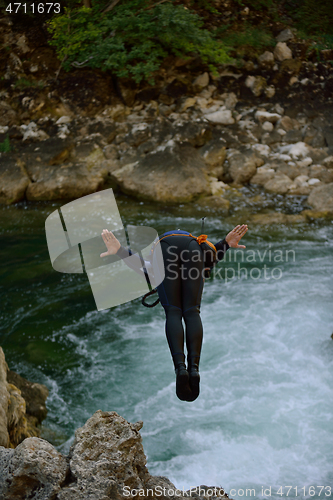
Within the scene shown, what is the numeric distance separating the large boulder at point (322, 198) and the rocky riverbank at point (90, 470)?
7.78m

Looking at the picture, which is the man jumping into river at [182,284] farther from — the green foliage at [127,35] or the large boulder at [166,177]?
the green foliage at [127,35]

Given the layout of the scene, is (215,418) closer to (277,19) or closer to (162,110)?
(162,110)

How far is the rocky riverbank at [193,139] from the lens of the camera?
9.57m

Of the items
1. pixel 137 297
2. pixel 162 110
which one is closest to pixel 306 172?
pixel 162 110

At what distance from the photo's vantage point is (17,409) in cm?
344

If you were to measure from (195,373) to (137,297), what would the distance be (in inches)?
168

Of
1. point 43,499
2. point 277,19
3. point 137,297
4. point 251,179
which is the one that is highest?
point 277,19

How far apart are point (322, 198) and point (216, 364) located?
18.6ft

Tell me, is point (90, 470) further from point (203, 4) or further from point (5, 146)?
point (203, 4)

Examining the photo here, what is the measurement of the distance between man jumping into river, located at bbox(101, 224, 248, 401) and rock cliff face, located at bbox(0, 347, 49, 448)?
1509 mm

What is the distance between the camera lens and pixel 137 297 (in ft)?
22.7

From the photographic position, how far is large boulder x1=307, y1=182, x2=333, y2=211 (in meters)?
9.09

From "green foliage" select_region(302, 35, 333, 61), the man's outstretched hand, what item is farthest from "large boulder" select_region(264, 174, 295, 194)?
the man's outstretched hand
